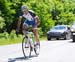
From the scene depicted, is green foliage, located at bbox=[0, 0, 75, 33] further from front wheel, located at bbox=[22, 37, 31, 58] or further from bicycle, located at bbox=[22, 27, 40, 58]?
front wheel, located at bbox=[22, 37, 31, 58]

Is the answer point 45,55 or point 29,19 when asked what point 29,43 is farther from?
point 45,55

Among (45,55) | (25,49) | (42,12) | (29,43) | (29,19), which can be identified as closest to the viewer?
(29,19)

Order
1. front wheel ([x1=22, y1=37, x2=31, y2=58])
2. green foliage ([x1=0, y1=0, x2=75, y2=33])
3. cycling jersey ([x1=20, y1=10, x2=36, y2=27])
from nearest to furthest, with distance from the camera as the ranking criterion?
cycling jersey ([x1=20, y1=10, x2=36, y2=27])
front wheel ([x1=22, y1=37, x2=31, y2=58])
green foliage ([x1=0, y1=0, x2=75, y2=33])

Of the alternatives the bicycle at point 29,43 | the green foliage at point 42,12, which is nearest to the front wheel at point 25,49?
the bicycle at point 29,43

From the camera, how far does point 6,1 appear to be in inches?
1666

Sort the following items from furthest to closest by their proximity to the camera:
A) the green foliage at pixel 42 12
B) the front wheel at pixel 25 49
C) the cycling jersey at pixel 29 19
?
the green foliage at pixel 42 12 < the front wheel at pixel 25 49 < the cycling jersey at pixel 29 19

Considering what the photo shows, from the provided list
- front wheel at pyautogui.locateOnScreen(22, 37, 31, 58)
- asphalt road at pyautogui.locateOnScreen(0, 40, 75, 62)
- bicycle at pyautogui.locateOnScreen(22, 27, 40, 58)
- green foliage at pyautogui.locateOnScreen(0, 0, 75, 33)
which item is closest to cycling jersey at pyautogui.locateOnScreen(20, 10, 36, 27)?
bicycle at pyautogui.locateOnScreen(22, 27, 40, 58)

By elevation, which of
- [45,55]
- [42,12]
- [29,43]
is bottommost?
[45,55]

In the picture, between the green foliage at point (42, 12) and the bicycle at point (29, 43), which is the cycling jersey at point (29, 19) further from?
the green foliage at point (42, 12)

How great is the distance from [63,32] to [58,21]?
18.4m

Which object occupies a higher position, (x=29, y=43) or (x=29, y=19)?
(x=29, y=19)

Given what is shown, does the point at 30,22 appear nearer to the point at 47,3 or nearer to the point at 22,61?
the point at 22,61

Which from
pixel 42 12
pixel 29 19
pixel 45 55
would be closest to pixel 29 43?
pixel 29 19

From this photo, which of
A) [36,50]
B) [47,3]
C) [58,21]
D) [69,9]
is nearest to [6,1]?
[47,3]
